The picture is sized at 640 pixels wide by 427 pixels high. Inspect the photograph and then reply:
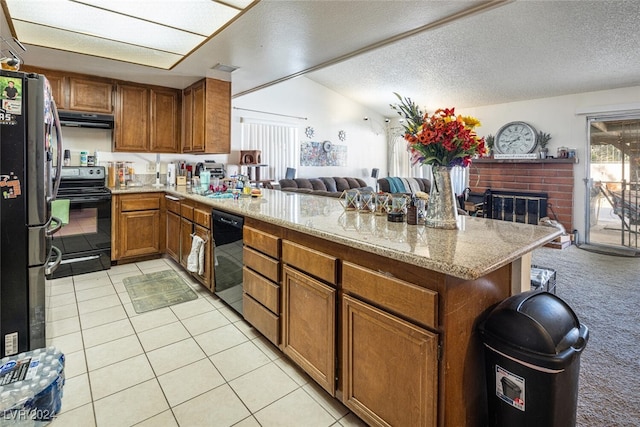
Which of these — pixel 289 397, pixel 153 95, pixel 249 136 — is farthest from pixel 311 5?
pixel 249 136

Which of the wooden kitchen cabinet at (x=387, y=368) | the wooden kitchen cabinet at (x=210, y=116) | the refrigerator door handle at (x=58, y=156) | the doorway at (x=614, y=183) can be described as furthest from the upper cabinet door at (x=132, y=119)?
the doorway at (x=614, y=183)

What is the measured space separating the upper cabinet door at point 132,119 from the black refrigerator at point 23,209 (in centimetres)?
227

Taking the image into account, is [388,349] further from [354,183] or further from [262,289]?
[354,183]

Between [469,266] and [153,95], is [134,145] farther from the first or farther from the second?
[469,266]

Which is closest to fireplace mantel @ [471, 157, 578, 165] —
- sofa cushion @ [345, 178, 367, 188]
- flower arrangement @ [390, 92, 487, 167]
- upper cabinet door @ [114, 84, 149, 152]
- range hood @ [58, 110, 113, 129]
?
sofa cushion @ [345, 178, 367, 188]

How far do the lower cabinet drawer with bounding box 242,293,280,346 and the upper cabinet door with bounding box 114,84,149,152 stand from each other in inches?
116

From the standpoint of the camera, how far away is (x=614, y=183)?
5.04 metres

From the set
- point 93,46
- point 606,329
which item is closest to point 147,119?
point 93,46

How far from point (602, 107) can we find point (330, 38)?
4885 millimetres

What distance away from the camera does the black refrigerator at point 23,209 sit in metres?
1.79

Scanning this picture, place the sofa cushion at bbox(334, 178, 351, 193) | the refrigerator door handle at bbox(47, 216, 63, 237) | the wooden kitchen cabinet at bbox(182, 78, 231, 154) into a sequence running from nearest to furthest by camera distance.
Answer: the refrigerator door handle at bbox(47, 216, 63, 237) < the wooden kitchen cabinet at bbox(182, 78, 231, 154) < the sofa cushion at bbox(334, 178, 351, 193)

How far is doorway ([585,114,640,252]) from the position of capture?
4863 mm

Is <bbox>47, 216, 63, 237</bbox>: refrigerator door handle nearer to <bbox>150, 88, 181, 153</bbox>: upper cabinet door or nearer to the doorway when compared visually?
<bbox>150, 88, 181, 153</bbox>: upper cabinet door

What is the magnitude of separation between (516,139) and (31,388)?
6.95m
